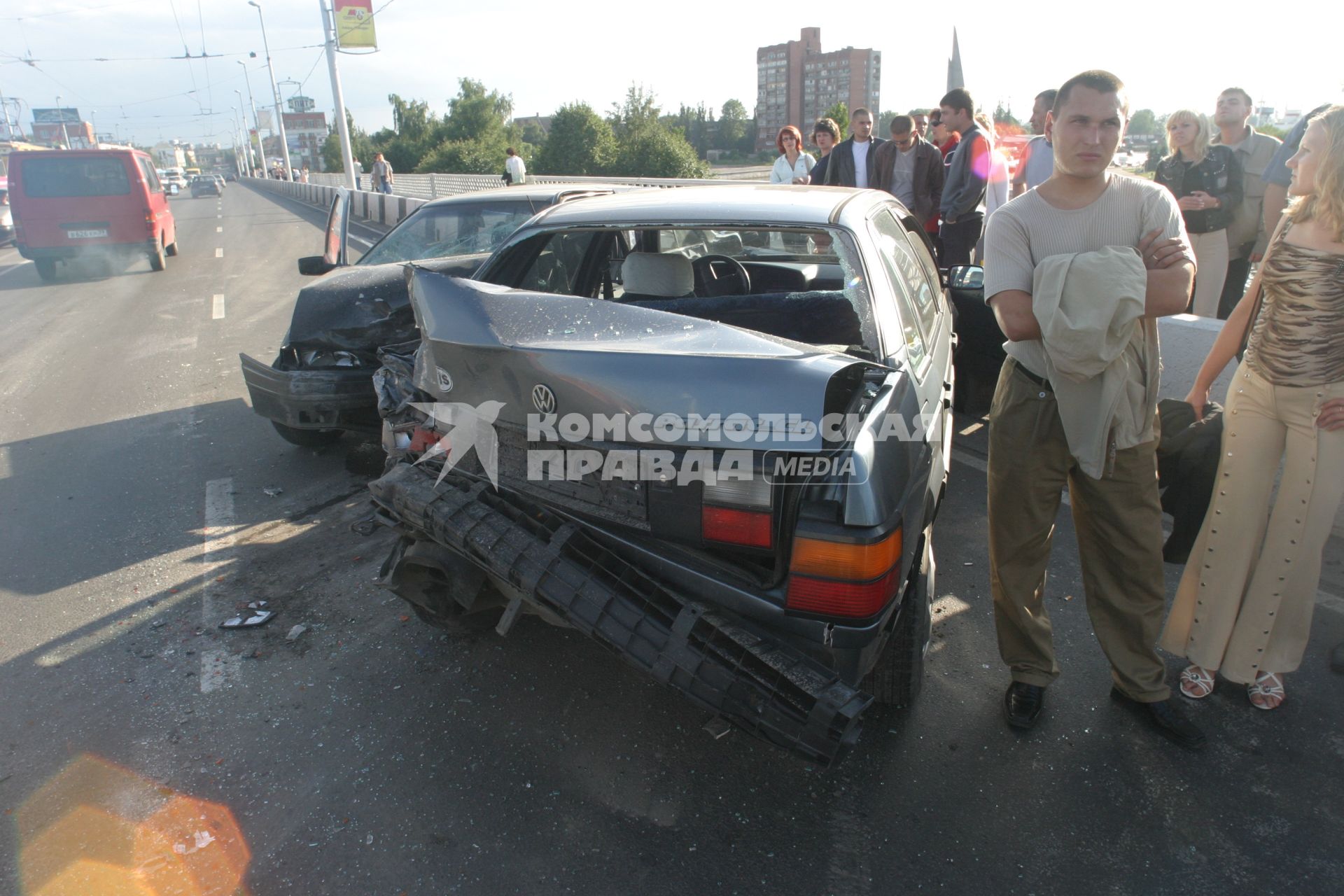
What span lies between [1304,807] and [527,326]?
8.47 ft

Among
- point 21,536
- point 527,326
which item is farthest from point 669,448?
point 21,536

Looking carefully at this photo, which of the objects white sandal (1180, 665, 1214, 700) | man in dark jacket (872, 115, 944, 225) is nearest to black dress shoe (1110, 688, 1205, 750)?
white sandal (1180, 665, 1214, 700)

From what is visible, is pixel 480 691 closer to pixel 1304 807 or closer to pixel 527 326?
pixel 527 326

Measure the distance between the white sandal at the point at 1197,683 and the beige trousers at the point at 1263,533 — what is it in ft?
0.19

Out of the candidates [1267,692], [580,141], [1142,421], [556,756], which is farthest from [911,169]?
[580,141]

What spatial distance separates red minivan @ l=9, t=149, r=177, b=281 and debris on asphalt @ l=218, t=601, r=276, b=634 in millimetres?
13354

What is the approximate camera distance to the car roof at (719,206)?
9.32 feet

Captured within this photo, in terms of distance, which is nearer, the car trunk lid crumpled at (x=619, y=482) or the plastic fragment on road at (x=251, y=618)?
the car trunk lid crumpled at (x=619, y=482)

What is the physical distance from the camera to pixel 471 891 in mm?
2029

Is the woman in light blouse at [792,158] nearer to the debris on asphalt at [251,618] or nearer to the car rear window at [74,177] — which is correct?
the debris on asphalt at [251,618]

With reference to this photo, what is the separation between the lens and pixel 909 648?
8.30 ft

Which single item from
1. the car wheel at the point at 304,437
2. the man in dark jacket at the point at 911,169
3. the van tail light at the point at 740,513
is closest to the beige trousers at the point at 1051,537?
the van tail light at the point at 740,513

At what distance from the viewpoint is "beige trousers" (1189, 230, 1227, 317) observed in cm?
548

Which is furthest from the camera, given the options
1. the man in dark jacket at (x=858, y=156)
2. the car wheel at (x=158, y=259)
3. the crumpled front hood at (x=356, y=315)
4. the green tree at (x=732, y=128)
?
the green tree at (x=732, y=128)
